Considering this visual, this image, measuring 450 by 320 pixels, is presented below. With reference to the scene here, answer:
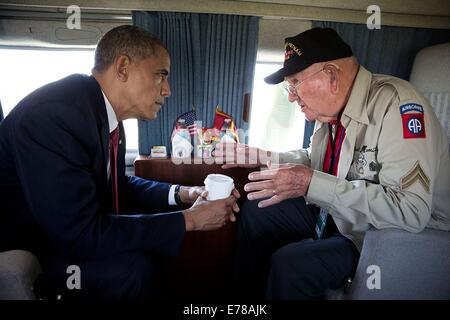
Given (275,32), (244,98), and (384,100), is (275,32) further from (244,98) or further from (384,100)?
(384,100)

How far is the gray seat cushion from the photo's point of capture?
2.66ft

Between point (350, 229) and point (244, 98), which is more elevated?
point (244, 98)

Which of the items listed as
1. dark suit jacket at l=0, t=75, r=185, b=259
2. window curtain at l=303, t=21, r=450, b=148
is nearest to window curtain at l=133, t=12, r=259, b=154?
window curtain at l=303, t=21, r=450, b=148

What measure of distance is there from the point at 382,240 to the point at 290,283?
0.39 metres

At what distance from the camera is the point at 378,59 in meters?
2.36

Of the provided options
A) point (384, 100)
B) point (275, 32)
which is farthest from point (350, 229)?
point (275, 32)

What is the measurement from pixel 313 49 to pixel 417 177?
69 cm

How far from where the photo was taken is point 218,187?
1099 millimetres
